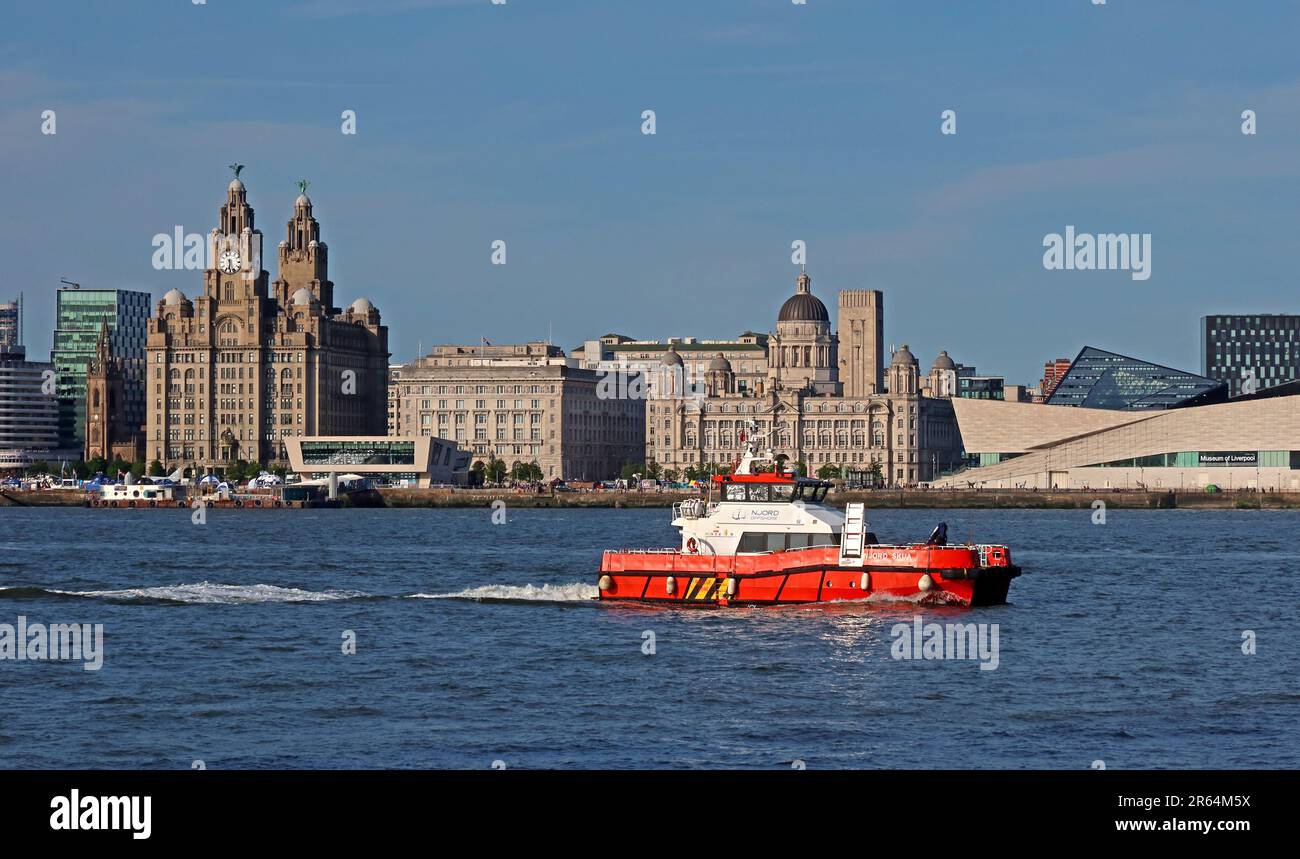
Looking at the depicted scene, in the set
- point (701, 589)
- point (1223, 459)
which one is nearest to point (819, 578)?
point (701, 589)

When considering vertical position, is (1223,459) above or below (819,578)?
above

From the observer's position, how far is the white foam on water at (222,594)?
174 ft

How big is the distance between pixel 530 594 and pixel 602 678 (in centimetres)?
1738

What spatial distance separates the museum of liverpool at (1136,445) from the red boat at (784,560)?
13647 centimetres

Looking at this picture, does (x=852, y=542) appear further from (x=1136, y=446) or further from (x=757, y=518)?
(x=1136, y=446)

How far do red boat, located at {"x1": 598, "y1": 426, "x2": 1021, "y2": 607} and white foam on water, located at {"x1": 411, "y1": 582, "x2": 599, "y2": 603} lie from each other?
2271 millimetres

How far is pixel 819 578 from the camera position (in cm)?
4750

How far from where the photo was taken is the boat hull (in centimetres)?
4744
